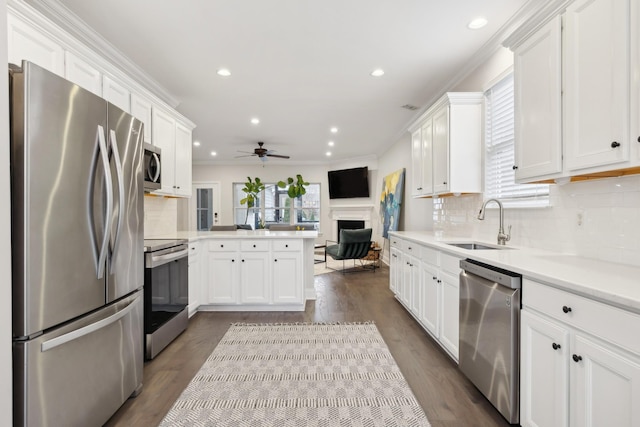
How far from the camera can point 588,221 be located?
1890 mm

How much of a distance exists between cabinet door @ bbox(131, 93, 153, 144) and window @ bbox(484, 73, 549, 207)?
336 cm

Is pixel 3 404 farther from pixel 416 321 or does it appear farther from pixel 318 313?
pixel 416 321

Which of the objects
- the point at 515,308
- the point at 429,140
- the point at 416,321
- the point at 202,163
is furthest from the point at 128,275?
the point at 202,163

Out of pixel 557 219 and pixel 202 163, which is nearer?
pixel 557 219

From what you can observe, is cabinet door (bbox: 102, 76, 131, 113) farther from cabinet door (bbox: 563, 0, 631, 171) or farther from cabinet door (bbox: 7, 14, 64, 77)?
cabinet door (bbox: 563, 0, 631, 171)

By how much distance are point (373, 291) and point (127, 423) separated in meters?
3.47

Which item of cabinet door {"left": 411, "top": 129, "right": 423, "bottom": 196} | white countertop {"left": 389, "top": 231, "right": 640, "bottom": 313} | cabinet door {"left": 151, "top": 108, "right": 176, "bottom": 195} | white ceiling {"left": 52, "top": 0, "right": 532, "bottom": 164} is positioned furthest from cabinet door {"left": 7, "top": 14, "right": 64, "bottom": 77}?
cabinet door {"left": 411, "top": 129, "right": 423, "bottom": 196}

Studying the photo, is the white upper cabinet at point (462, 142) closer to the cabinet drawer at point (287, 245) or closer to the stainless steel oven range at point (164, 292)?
the cabinet drawer at point (287, 245)

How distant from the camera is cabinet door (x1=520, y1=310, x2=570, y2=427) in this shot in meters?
1.32

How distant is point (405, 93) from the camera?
159 inches

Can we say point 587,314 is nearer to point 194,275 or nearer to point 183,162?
point 194,275

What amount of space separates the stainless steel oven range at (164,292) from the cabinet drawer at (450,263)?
237 cm

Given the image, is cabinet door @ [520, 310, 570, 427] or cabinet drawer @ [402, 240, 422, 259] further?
cabinet drawer @ [402, 240, 422, 259]

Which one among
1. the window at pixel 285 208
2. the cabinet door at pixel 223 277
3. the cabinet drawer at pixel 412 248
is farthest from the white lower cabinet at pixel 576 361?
the window at pixel 285 208
